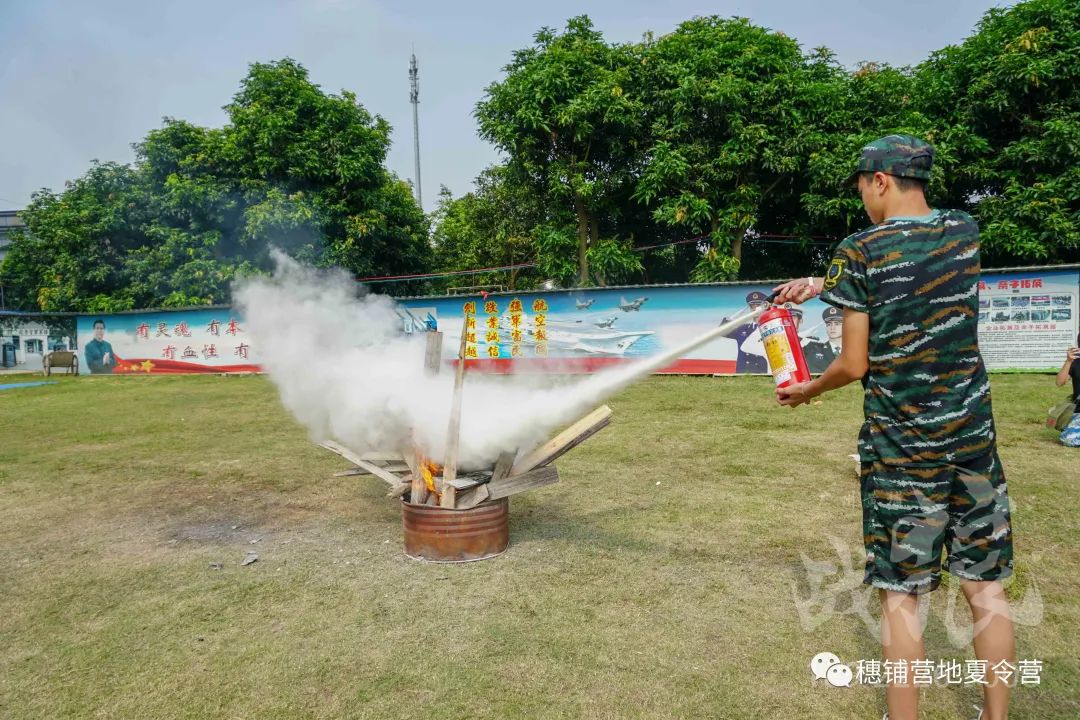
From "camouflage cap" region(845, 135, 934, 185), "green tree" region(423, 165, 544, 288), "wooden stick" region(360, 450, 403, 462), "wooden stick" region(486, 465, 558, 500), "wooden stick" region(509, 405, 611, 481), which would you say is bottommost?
"wooden stick" region(486, 465, 558, 500)

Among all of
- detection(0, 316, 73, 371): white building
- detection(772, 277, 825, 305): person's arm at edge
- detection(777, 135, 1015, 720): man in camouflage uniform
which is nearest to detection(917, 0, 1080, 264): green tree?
detection(772, 277, 825, 305): person's arm at edge

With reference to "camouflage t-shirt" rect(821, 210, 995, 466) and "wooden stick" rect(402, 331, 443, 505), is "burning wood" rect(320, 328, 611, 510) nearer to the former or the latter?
"wooden stick" rect(402, 331, 443, 505)

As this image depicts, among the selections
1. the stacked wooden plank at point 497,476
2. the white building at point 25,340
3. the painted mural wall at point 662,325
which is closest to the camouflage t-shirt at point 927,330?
the stacked wooden plank at point 497,476

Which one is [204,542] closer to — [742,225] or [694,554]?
[694,554]

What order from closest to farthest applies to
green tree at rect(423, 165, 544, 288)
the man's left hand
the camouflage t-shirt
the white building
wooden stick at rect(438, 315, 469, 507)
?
the camouflage t-shirt
the man's left hand
wooden stick at rect(438, 315, 469, 507)
green tree at rect(423, 165, 544, 288)
the white building

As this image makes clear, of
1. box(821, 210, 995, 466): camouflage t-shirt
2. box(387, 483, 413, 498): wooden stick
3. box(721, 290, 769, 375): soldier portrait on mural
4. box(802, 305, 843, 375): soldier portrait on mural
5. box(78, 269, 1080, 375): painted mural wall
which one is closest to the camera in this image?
box(821, 210, 995, 466): camouflage t-shirt

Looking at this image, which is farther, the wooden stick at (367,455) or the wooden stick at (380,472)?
the wooden stick at (367,455)

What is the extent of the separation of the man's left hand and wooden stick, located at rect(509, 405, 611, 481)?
180 cm

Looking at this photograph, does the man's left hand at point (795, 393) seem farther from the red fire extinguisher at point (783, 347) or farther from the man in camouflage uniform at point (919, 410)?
the man in camouflage uniform at point (919, 410)

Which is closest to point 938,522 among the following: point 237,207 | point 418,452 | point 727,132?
point 418,452

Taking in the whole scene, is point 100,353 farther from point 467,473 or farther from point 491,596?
point 491,596

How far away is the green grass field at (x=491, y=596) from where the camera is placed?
3.13 meters

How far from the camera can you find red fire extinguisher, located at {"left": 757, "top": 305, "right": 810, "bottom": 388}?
10.3 feet

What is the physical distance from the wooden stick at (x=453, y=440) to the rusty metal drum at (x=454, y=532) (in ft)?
0.35
